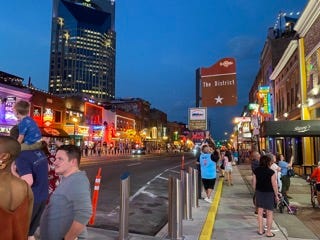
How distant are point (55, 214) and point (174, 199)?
169 inches

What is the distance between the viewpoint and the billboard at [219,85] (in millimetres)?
11359

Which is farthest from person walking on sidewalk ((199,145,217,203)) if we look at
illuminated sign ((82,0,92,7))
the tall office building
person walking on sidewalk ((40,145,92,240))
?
illuminated sign ((82,0,92,7))

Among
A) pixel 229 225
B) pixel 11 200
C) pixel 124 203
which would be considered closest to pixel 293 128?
pixel 229 225

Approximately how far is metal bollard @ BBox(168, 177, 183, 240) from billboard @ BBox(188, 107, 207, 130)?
30.2 ft

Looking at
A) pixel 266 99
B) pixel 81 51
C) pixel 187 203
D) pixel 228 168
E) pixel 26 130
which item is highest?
pixel 81 51

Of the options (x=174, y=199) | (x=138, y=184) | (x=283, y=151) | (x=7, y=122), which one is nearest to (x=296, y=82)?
(x=283, y=151)

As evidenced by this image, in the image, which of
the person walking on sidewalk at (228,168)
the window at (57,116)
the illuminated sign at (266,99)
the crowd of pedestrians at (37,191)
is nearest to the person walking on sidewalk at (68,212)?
the crowd of pedestrians at (37,191)

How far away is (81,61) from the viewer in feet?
526

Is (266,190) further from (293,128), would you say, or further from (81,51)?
(81,51)

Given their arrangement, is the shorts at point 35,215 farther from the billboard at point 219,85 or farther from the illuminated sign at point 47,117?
the illuminated sign at point 47,117

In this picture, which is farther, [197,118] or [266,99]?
[266,99]

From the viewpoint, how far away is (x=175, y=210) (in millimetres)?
7176

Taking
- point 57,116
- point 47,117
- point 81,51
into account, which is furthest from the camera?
point 81,51

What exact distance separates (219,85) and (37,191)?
7744mm
